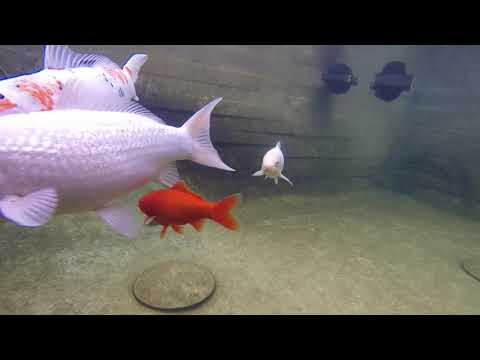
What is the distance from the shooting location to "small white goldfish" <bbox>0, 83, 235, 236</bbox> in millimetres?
1118

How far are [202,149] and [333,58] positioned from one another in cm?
787

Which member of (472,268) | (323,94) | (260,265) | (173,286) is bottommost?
(472,268)

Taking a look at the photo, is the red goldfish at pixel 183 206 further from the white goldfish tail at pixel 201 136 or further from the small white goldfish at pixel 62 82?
the small white goldfish at pixel 62 82

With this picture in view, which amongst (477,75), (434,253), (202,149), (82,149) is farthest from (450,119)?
(82,149)

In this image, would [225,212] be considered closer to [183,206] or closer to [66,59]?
[183,206]

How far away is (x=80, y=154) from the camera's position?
4.02 ft

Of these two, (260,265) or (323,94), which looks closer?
(260,265)

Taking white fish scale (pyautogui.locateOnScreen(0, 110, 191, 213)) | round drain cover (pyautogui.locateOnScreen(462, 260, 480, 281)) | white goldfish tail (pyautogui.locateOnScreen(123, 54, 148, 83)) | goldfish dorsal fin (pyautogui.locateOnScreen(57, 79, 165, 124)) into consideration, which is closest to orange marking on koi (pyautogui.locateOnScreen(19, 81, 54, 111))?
goldfish dorsal fin (pyautogui.locateOnScreen(57, 79, 165, 124))

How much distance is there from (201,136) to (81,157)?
2.37 ft

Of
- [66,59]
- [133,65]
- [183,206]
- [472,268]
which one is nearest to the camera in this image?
[183,206]

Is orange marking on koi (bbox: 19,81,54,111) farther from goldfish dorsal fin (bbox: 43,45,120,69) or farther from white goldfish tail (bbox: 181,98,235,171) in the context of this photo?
white goldfish tail (bbox: 181,98,235,171)

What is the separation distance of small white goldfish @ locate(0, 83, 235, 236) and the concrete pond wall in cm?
399

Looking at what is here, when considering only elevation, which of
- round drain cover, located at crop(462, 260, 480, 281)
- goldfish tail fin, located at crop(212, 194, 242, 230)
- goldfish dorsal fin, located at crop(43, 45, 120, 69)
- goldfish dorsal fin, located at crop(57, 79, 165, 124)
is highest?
goldfish dorsal fin, located at crop(43, 45, 120, 69)

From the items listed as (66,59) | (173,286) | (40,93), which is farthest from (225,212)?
(66,59)
